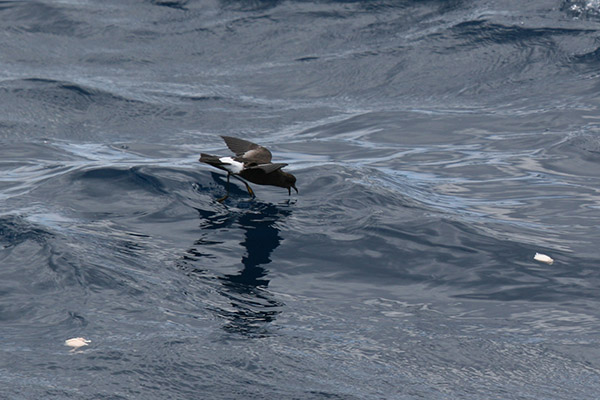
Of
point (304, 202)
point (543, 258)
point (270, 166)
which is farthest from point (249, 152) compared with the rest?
point (543, 258)

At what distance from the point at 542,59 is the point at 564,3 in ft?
7.10

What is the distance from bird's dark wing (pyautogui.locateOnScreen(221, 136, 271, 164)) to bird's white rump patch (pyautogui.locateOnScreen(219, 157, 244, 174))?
0.40ft

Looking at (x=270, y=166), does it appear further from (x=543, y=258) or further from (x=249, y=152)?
(x=543, y=258)

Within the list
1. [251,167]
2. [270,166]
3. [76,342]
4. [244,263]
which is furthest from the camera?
[251,167]

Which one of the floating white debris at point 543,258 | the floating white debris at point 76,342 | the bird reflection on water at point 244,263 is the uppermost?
the floating white debris at point 76,342

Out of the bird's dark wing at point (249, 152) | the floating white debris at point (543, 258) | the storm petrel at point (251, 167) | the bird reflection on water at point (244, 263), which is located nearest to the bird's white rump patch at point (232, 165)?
the storm petrel at point (251, 167)

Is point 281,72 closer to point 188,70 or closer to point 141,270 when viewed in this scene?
point 188,70

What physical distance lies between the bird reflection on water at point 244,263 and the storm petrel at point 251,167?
0.86ft

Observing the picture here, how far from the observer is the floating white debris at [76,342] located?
564 centimetres

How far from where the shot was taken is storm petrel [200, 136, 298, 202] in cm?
848

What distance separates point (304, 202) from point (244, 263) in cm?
176

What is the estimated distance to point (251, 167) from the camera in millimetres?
8445

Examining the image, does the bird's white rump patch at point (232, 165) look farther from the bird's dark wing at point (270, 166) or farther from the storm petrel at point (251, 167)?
the bird's dark wing at point (270, 166)

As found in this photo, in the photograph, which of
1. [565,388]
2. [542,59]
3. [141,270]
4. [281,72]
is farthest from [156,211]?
[542,59]
